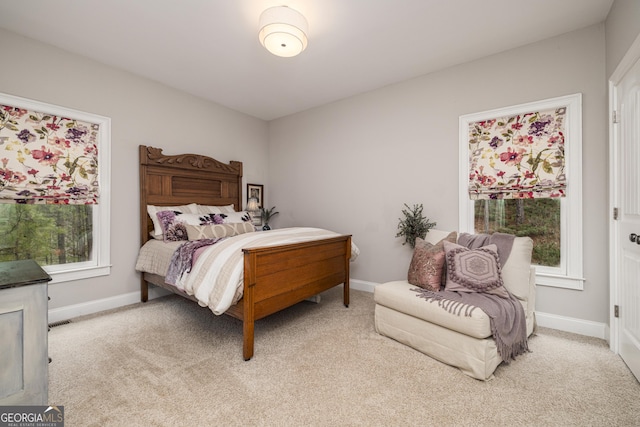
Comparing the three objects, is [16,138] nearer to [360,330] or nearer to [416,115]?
[360,330]

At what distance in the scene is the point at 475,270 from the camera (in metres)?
2.18

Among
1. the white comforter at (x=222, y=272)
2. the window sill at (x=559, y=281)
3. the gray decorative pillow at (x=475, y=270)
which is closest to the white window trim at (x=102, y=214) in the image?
the white comforter at (x=222, y=272)

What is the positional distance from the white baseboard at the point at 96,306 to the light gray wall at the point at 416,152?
2153mm

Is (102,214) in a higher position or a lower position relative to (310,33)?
lower

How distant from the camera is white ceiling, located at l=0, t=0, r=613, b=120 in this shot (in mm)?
2170

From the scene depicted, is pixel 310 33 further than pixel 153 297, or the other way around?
pixel 153 297

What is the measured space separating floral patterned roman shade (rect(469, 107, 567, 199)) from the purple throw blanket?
2.84 meters

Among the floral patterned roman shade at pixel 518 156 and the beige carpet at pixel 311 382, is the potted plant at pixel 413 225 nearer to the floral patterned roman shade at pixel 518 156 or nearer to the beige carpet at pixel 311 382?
the floral patterned roman shade at pixel 518 156

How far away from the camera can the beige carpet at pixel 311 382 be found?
1478 millimetres

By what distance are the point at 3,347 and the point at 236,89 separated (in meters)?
3.32

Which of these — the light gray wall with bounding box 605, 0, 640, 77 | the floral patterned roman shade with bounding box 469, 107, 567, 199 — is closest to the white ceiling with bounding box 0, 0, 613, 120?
the light gray wall with bounding box 605, 0, 640, 77

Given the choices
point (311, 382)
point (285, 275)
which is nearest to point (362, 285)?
point (285, 275)

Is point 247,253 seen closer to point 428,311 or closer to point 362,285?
point 428,311

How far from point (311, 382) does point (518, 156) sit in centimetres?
279
